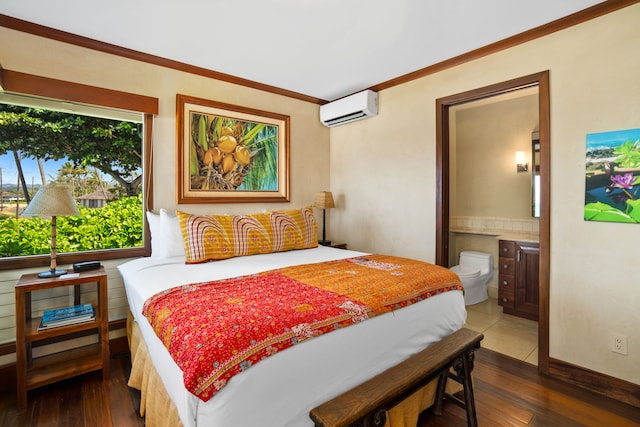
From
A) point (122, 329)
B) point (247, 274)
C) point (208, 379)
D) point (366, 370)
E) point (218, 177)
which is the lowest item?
point (122, 329)

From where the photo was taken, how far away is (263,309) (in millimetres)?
1300

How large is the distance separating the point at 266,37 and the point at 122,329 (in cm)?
256

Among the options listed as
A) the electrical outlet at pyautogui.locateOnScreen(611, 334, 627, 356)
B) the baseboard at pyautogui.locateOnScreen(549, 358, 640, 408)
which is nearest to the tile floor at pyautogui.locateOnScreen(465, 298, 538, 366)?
the baseboard at pyautogui.locateOnScreen(549, 358, 640, 408)

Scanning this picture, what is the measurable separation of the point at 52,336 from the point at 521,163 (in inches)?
185

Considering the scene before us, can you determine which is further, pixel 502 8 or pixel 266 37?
pixel 266 37

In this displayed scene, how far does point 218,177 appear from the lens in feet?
10.2

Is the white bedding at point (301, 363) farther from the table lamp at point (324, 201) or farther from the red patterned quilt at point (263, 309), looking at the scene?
the table lamp at point (324, 201)

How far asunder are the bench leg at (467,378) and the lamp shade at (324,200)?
2236 mm

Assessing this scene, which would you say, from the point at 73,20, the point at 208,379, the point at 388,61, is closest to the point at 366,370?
the point at 208,379

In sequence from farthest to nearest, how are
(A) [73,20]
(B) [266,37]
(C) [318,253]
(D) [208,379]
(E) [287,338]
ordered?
(C) [318,253] → (B) [266,37] → (A) [73,20] → (E) [287,338] → (D) [208,379]

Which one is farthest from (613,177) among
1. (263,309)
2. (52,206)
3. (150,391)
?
(52,206)

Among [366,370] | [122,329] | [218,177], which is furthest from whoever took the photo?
[218,177]

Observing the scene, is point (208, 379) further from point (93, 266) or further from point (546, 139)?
point (546, 139)

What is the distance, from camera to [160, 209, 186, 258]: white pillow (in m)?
2.45
